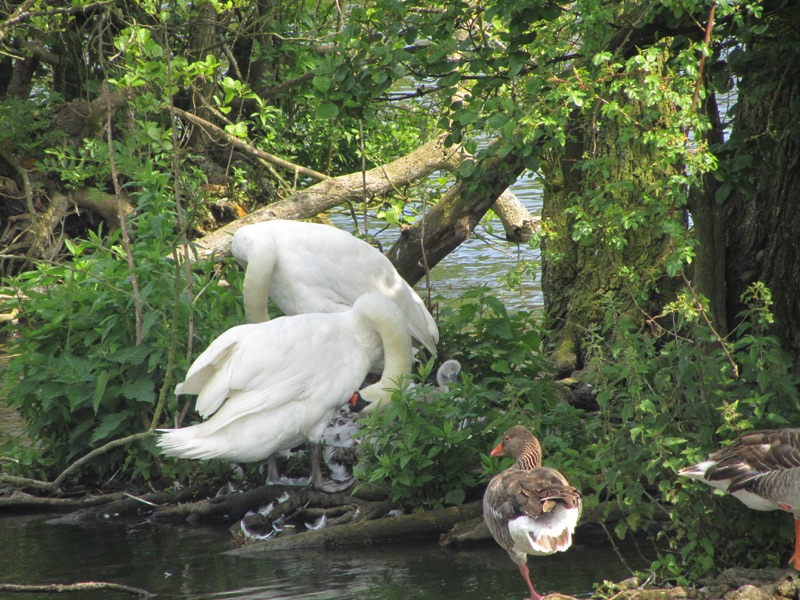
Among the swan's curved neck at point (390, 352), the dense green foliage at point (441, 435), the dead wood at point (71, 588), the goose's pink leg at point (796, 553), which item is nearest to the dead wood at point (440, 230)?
the swan's curved neck at point (390, 352)

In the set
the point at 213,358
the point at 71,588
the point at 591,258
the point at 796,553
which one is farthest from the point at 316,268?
the point at 796,553

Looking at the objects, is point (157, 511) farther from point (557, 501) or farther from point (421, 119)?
point (421, 119)

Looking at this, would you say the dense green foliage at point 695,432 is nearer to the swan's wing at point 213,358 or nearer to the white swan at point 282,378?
the white swan at point 282,378

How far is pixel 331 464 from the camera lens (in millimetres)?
7059

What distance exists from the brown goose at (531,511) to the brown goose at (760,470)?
53cm

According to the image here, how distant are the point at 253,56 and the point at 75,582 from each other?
310 inches

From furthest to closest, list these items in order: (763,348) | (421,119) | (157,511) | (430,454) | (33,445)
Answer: (421,119)
(33,445)
(157,511)
(430,454)
(763,348)

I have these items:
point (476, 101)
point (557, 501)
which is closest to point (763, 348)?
point (557, 501)

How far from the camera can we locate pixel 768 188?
632cm

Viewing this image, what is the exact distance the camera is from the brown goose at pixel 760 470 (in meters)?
4.49

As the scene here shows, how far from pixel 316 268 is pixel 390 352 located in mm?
1282

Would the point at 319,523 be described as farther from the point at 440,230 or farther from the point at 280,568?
the point at 440,230

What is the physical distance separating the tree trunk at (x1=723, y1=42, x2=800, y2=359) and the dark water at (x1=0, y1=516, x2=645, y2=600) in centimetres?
179

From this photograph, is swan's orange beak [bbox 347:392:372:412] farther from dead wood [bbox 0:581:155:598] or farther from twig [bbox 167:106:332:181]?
twig [bbox 167:106:332:181]
